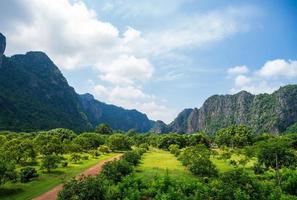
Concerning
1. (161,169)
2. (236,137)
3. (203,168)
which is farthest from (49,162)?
(236,137)

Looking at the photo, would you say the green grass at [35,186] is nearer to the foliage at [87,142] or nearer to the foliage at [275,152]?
the foliage at [275,152]

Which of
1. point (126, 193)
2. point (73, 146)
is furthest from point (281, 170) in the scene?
point (73, 146)

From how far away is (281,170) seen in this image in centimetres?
4994

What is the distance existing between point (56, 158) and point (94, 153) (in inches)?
1062

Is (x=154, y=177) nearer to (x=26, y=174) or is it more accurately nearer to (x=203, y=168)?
(x=203, y=168)

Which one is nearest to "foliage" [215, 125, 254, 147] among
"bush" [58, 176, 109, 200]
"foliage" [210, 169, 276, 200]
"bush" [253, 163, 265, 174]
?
"bush" [253, 163, 265, 174]

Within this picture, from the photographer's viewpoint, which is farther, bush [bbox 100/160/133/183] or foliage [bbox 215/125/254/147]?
foliage [bbox 215/125/254/147]

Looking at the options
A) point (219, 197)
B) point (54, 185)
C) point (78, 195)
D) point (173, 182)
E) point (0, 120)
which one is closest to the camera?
point (78, 195)

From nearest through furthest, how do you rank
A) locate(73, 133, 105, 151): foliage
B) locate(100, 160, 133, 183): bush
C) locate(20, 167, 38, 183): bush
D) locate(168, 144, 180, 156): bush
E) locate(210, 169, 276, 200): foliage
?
locate(210, 169, 276, 200): foliage
locate(100, 160, 133, 183): bush
locate(20, 167, 38, 183): bush
locate(73, 133, 105, 151): foliage
locate(168, 144, 180, 156): bush

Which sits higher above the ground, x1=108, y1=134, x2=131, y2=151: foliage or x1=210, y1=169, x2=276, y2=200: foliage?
x1=108, y1=134, x2=131, y2=151: foliage

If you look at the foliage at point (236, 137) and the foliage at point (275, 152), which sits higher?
the foliage at point (236, 137)

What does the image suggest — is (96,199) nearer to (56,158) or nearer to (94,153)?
(56,158)

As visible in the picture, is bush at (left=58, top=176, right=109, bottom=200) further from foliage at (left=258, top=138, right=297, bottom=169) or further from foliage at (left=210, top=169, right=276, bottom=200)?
foliage at (left=258, top=138, right=297, bottom=169)

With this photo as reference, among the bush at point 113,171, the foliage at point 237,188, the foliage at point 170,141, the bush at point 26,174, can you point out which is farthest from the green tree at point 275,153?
the foliage at point 170,141
